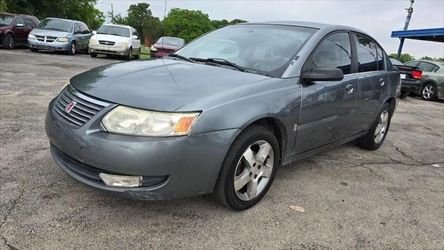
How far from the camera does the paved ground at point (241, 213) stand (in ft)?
9.27

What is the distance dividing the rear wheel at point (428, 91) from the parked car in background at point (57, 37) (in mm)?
13749

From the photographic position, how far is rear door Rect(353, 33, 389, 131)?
4.64 meters

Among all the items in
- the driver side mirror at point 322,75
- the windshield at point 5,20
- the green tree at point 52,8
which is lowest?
the driver side mirror at point 322,75

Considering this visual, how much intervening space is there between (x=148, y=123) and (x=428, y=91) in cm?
1349

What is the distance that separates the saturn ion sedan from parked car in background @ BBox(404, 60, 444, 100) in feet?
35.0

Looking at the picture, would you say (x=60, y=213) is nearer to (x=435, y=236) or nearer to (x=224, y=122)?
(x=224, y=122)

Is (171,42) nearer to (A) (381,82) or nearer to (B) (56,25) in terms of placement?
(B) (56,25)

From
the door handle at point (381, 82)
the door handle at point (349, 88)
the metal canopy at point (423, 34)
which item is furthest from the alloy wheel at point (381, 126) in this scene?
the metal canopy at point (423, 34)

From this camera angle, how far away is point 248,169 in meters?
3.29

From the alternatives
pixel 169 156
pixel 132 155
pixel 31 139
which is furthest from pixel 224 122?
pixel 31 139

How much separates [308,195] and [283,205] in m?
0.38

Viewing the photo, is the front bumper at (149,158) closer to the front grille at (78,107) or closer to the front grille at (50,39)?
the front grille at (78,107)

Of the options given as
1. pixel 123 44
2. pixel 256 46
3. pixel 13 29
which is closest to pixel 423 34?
pixel 123 44

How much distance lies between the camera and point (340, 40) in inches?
173
